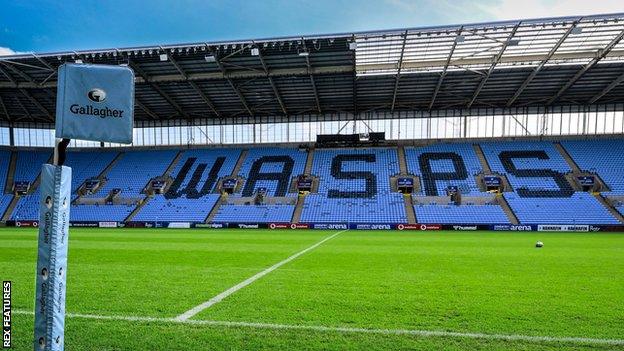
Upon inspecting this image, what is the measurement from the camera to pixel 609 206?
28.4 m

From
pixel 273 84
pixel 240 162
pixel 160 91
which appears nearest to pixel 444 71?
pixel 273 84

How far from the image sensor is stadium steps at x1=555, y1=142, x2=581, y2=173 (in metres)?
32.7

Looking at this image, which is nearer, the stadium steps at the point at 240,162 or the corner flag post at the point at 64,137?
the corner flag post at the point at 64,137

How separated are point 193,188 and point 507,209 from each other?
2765cm

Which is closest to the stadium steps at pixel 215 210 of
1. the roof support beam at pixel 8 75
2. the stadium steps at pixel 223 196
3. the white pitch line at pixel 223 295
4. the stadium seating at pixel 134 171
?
the stadium steps at pixel 223 196

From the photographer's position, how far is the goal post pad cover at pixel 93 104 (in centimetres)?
240

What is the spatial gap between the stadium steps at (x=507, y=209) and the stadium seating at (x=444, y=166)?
1.80 m

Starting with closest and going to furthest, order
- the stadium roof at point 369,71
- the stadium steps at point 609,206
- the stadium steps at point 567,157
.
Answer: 1. the stadium roof at point 369,71
2. the stadium steps at point 609,206
3. the stadium steps at point 567,157

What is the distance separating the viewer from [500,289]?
22.6 feet

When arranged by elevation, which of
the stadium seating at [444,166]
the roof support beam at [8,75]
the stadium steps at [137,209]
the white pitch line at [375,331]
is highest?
the roof support beam at [8,75]

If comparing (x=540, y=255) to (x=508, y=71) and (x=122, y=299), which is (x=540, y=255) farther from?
(x=508, y=71)

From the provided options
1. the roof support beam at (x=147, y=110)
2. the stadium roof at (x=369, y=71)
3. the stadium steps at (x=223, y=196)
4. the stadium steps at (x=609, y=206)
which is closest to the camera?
the stadium roof at (x=369, y=71)

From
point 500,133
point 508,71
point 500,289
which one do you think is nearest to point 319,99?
point 508,71

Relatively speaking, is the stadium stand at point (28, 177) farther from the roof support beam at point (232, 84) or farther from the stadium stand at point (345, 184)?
the roof support beam at point (232, 84)
